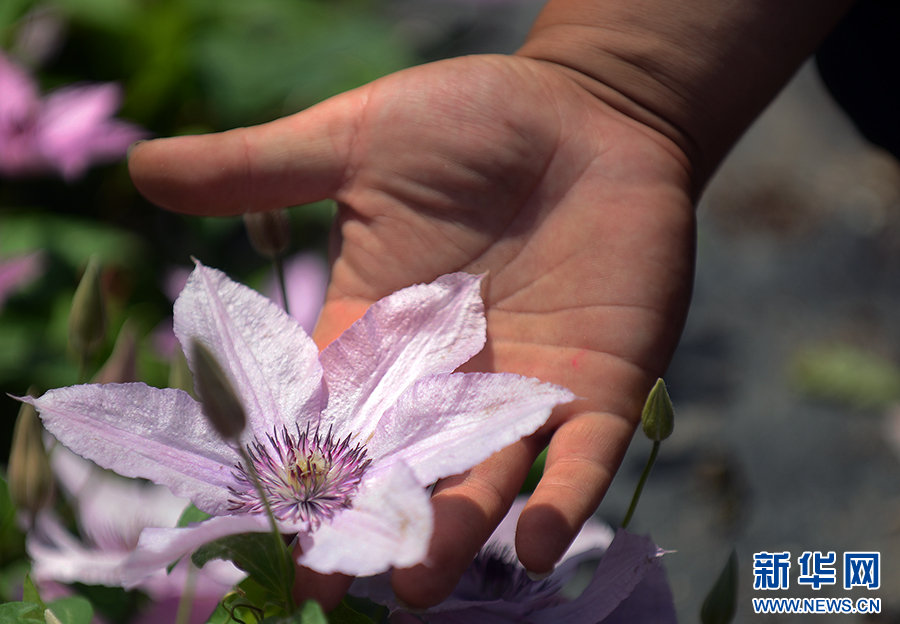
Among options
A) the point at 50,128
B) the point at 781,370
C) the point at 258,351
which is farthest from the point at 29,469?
the point at 781,370

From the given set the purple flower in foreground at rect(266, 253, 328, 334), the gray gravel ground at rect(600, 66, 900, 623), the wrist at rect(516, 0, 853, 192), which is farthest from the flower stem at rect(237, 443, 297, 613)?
the gray gravel ground at rect(600, 66, 900, 623)

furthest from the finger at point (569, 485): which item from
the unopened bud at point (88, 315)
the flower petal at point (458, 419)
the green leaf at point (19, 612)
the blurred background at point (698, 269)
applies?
the blurred background at point (698, 269)

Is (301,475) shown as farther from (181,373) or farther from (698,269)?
(698,269)

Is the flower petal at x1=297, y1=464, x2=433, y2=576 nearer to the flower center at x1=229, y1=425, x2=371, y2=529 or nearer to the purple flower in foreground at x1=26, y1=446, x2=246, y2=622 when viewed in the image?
the flower center at x1=229, y1=425, x2=371, y2=529

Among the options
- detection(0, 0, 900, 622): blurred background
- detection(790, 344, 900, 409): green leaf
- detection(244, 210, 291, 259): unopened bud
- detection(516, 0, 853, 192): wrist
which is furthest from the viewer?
detection(790, 344, 900, 409): green leaf

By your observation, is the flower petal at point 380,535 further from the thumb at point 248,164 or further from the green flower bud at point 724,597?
the thumb at point 248,164
